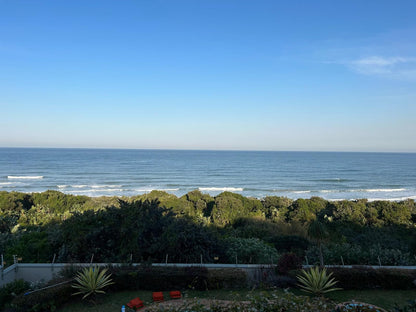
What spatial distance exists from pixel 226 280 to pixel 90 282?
12.2 ft

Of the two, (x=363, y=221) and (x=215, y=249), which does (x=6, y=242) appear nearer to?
(x=215, y=249)

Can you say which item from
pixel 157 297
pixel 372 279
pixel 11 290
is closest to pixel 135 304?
pixel 157 297

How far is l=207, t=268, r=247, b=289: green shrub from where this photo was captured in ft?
28.9

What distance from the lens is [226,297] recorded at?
830 centimetres

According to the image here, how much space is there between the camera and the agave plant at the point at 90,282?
26.6ft

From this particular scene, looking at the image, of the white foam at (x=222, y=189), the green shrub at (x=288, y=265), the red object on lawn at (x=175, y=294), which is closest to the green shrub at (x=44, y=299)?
the red object on lawn at (x=175, y=294)

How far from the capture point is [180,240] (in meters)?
11.1

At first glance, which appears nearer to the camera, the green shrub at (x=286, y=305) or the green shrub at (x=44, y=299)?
the green shrub at (x=286, y=305)

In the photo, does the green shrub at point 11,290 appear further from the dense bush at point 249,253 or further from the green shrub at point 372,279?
the green shrub at point 372,279

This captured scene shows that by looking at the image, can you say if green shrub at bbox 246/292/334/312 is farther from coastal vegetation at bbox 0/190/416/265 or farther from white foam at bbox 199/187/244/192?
white foam at bbox 199/187/244/192

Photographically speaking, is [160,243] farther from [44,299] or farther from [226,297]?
[44,299]

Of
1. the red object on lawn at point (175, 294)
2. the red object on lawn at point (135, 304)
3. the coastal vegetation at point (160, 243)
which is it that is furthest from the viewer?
the coastal vegetation at point (160, 243)

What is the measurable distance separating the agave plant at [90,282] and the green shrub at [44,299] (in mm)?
277

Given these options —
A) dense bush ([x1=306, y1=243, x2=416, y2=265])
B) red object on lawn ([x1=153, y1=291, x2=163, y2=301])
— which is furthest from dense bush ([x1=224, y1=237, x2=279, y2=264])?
red object on lawn ([x1=153, y1=291, x2=163, y2=301])
